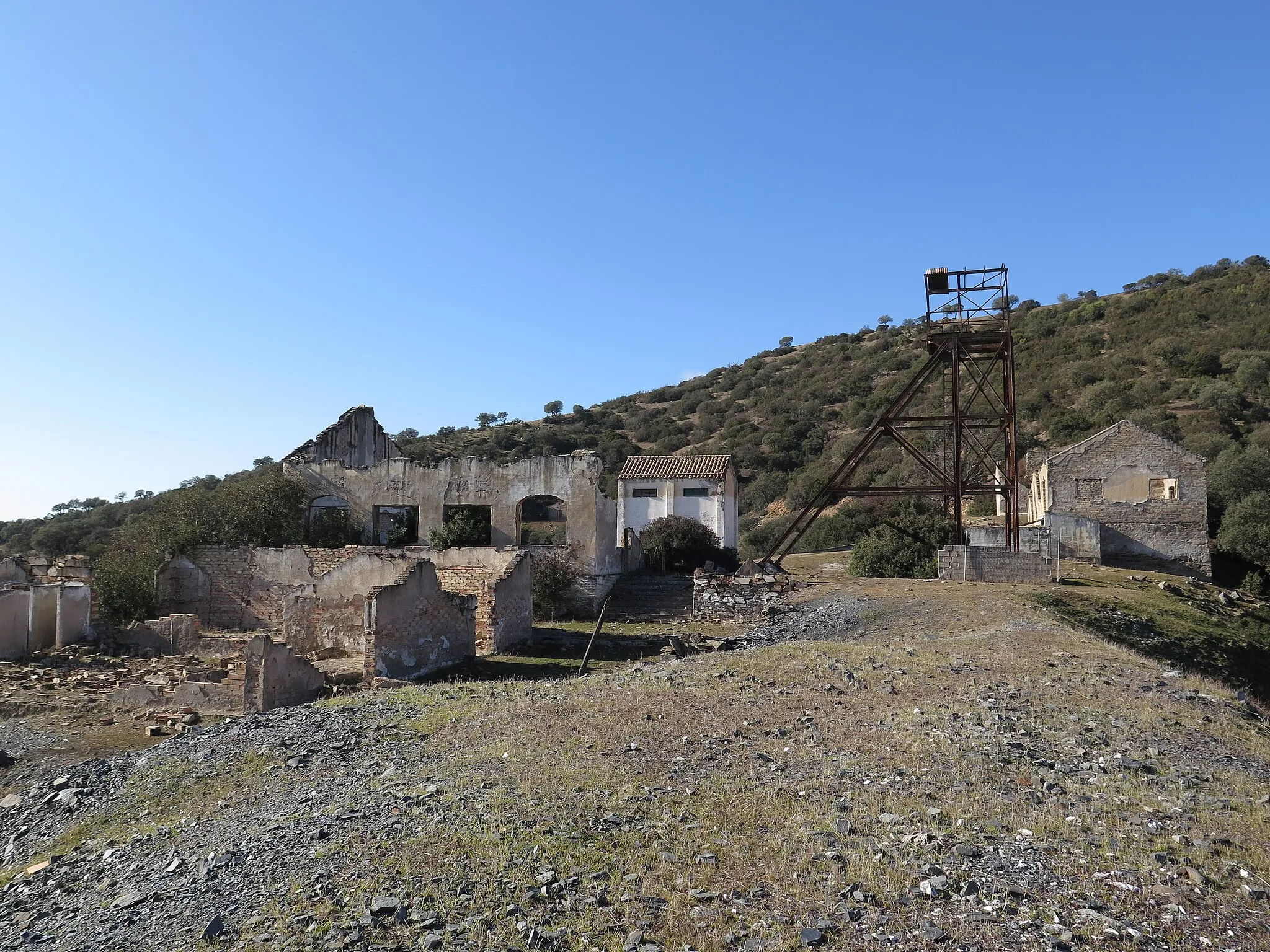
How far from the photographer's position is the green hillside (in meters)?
44.5

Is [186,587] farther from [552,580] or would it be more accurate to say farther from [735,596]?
[735,596]

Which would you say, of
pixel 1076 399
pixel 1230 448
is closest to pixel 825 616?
pixel 1230 448

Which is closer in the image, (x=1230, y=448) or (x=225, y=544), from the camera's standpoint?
(x=225, y=544)

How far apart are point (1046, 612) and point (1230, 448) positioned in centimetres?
2873

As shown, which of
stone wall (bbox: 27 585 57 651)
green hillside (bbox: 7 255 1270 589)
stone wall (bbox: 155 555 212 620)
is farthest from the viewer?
green hillside (bbox: 7 255 1270 589)

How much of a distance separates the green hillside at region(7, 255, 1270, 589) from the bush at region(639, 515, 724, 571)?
914cm

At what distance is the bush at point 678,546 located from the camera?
104 feet

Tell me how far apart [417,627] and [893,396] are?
5266 centimetres

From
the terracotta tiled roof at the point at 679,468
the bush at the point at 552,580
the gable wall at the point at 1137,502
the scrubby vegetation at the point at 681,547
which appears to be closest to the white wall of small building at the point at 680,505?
the terracotta tiled roof at the point at 679,468

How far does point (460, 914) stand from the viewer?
4.97 metres

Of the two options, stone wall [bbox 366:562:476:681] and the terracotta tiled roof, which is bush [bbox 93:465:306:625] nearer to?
stone wall [bbox 366:562:476:681]

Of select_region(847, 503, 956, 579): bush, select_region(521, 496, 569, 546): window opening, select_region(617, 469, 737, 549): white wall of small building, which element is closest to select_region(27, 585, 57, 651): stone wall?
select_region(521, 496, 569, 546): window opening

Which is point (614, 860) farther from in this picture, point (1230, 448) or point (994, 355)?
point (1230, 448)

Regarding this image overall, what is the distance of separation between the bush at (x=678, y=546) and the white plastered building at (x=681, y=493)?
13.0 ft
